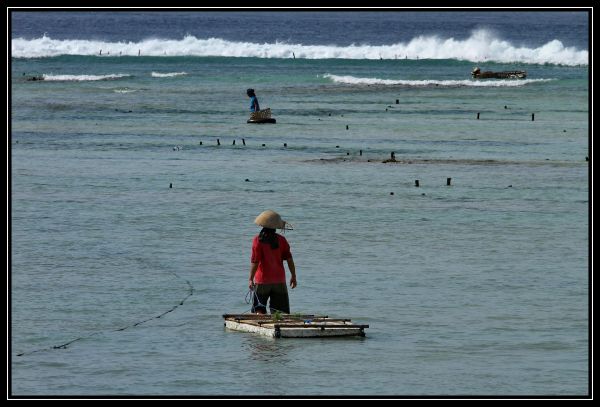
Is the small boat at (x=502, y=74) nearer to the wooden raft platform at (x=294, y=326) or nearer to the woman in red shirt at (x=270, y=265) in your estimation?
the woman in red shirt at (x=270, y=265)

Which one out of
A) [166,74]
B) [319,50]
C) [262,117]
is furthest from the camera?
[319,50]

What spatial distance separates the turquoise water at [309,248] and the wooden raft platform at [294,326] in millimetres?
120

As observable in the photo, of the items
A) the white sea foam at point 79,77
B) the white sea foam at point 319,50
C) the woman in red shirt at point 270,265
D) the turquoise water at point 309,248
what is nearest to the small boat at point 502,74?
the white sea foam at point 79,77

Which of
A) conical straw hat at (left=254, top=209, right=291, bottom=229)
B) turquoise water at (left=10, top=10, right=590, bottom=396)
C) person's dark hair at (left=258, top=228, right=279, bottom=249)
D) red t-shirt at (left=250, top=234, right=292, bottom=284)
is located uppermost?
conical straw hat at (left=254, top=209, right=291, bottom=229)

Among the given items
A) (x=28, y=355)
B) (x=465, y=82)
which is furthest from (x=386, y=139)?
(x=465, y=82)

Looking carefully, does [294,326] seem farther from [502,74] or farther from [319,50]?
[319,50]

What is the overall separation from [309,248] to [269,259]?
6.52 meters

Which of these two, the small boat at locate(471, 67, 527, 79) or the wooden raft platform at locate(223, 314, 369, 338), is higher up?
the small boat at locate(471, 67, 527, 79)

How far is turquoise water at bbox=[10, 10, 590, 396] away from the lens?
15375 mm

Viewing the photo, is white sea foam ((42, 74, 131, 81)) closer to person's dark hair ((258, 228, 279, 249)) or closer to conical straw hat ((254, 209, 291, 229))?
person's dark hair ((258, 228, 279, 249))

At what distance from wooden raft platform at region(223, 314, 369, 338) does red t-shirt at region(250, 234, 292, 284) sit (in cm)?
47

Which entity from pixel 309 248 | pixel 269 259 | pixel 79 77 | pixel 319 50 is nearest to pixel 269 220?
pixel 269 259

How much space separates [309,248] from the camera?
75.9 feet

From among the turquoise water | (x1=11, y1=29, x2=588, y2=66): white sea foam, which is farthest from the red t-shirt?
(x1=11, y1=29, x2=588, y2=66): white sea foam
